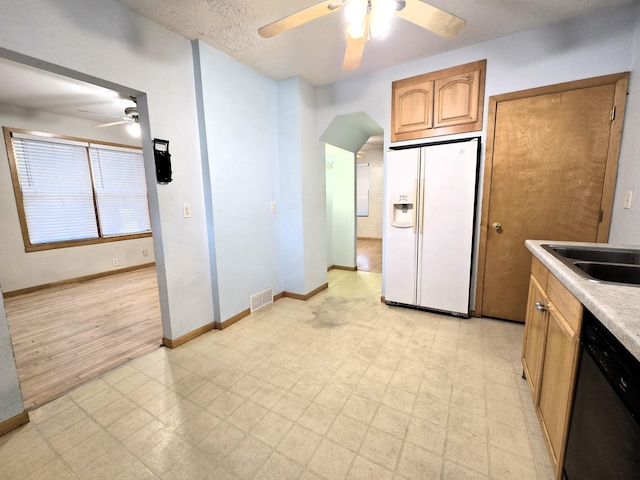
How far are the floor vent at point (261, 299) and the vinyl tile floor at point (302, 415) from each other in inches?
22.9

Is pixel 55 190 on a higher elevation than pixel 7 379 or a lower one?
higher

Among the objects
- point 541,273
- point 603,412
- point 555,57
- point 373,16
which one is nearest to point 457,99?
point 555,57

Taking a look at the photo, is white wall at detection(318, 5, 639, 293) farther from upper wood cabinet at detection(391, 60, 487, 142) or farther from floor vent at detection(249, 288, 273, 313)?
floor vent at detection(249, 288, 273, 313)

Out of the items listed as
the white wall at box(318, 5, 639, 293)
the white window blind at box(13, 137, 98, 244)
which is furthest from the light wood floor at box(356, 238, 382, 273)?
the white window blind at box(13, 137, 98, 244)

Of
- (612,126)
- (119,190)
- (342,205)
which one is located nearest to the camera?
(612,126)

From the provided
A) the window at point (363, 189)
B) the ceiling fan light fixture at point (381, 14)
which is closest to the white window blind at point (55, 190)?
the ceiling fan light fixture at point (381, 14)

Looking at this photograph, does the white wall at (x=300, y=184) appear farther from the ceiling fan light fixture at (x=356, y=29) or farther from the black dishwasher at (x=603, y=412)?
the black dishwasher at (x=603, y=412)

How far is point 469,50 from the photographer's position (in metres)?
2.51

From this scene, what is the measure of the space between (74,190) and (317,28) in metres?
4.49

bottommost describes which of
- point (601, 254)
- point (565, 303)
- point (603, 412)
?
point (603, 412)

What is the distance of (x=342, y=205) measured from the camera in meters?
4.73

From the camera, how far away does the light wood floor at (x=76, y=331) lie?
2.04 m

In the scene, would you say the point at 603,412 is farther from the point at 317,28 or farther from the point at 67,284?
the point at 67,284

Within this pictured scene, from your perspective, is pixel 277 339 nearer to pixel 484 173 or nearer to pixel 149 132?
pixel 149 132
